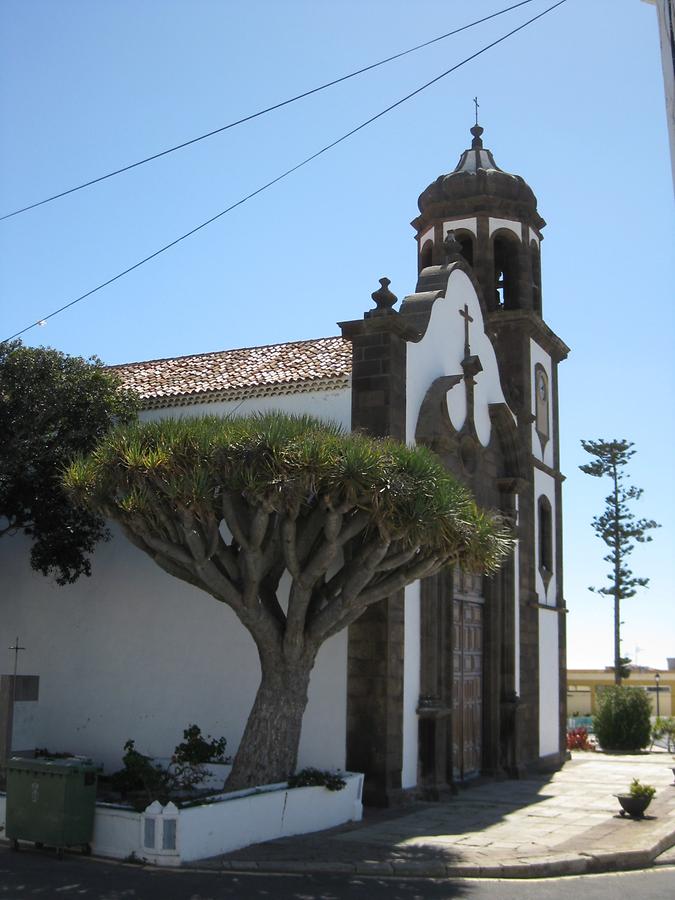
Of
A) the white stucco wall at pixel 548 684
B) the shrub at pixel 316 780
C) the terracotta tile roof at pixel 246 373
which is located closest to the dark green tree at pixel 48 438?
the terracotta tile roof at pixel 246 373

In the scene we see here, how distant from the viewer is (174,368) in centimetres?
1939

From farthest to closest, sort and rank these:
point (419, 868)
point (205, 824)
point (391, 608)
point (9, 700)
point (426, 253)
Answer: point (426, 253), point (391, 608), point (9, 700), point (205, 824), point (419, 868)

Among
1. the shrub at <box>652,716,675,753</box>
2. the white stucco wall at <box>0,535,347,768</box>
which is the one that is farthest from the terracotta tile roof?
the shrub at <box>652,716,675,753</box>

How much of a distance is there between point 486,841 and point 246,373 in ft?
28.0

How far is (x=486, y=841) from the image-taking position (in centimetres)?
1153

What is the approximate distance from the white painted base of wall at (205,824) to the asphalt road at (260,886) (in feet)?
0.82

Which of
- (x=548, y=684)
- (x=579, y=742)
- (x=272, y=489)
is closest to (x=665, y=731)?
(x=579, y=742)

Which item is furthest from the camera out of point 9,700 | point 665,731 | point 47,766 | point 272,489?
point 665,731

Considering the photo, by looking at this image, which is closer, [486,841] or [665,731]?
[486,841]

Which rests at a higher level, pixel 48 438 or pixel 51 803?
pixel 48 438

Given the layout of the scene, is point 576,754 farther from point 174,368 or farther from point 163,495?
point 163,495

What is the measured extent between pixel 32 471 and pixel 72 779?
5750mm

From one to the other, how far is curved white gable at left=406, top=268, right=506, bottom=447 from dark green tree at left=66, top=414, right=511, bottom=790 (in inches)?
140

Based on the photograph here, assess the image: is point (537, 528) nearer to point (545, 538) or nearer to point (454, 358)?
point (545, 538)
